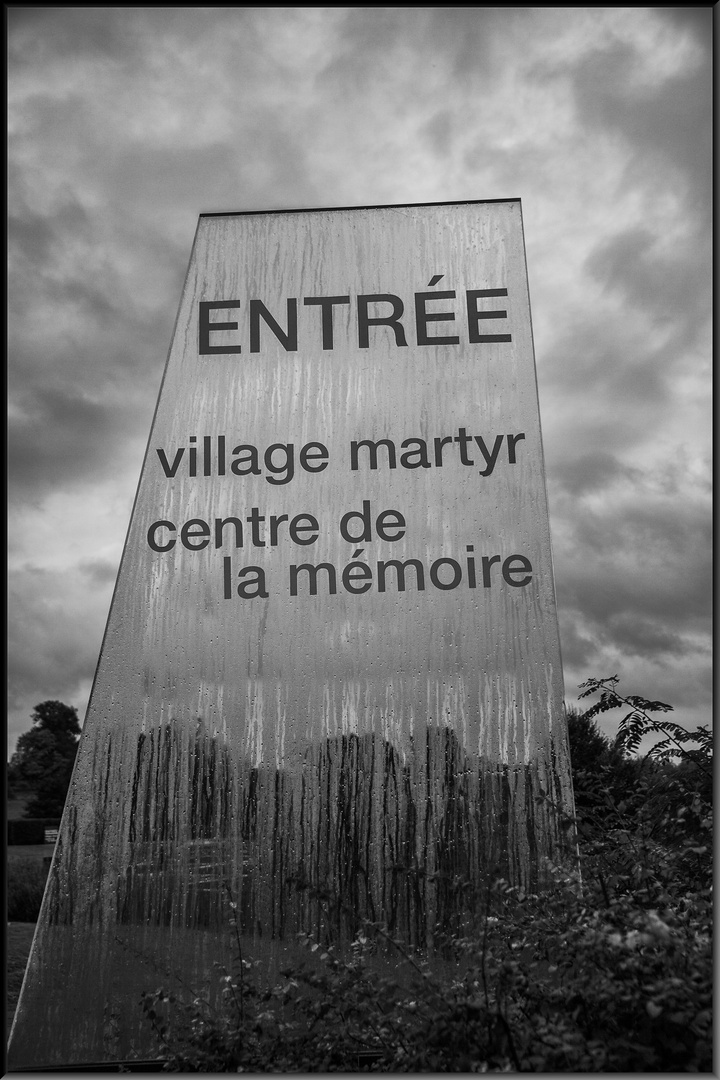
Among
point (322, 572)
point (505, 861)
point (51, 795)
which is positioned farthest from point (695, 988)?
point (51, 795)

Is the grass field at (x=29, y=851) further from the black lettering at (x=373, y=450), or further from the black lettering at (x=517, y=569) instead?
the black lettering at (x=517, y=569)

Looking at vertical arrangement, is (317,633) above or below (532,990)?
above

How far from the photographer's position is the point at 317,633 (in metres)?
4.98

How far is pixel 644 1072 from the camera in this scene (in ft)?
9.99

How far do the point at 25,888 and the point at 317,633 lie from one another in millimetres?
9223

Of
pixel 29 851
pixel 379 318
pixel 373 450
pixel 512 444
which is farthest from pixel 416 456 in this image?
pixel 29 851

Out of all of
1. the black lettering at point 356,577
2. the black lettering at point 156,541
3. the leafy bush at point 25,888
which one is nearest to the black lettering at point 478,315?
the black lettering at point 356,577

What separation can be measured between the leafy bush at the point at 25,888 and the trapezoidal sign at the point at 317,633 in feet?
18.8

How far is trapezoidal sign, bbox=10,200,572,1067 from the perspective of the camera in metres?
4.64

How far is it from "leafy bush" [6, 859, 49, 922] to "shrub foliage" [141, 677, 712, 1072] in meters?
6.47

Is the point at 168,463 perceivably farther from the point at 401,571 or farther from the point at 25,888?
the point at 25,888

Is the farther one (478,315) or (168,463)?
(478,315)

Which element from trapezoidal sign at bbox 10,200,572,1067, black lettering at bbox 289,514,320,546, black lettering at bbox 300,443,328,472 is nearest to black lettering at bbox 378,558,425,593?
trapezoidal sign at bbox 10,200,572,1067

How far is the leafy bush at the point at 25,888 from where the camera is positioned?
10.7m
